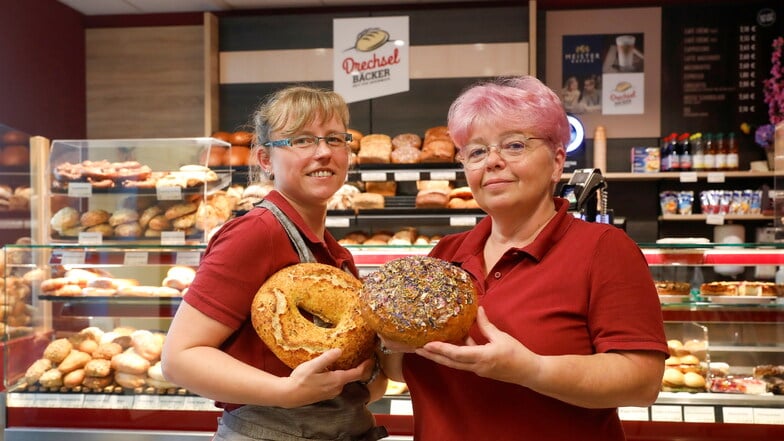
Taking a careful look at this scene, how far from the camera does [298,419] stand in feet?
4.64

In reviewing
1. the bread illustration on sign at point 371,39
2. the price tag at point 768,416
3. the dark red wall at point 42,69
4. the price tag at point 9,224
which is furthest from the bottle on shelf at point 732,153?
the dark red wall at point 42,69

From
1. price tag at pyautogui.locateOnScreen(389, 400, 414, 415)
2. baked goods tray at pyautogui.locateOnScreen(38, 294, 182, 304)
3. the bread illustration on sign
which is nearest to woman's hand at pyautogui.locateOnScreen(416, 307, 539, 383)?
price tag at pyautogui.locateOnScreen(389, 400, 414, 415)

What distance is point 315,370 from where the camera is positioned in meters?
1.20

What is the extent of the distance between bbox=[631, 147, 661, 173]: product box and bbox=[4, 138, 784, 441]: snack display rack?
3066 millimetres

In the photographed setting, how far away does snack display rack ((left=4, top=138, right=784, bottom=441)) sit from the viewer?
2.32 meters

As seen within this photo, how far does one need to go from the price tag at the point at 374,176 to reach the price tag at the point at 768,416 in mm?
3351

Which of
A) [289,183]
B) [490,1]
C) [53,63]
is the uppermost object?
[490,1]

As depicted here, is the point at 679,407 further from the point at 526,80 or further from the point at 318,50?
the point at 318,50

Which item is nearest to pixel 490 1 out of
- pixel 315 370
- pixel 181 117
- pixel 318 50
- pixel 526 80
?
pixel 318 50

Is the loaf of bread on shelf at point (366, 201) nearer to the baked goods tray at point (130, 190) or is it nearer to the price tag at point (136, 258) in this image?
the baked goods tray at point (130, 190)

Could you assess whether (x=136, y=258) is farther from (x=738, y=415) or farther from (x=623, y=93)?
(x=623, y=93)

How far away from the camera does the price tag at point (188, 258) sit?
8.31 ft

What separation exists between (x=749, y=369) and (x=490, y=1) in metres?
4.17

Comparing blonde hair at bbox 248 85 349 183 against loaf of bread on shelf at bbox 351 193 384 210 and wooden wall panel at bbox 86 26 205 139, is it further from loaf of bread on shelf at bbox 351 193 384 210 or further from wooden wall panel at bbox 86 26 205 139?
wooden wall panel at bbox 86 26 205 139
